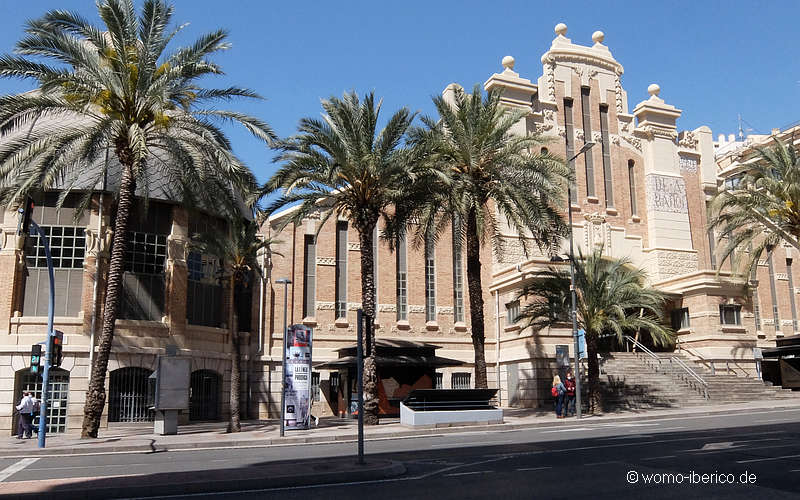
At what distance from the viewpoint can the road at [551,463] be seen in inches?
377

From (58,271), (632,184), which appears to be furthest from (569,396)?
(632,184)

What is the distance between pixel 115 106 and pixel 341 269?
1600 centimetres

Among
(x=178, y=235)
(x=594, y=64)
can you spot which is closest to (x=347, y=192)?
(x=178, y=235)

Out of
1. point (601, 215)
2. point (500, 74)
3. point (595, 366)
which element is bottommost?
point (595, 366)

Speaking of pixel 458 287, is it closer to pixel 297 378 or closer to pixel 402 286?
pixel 402 286

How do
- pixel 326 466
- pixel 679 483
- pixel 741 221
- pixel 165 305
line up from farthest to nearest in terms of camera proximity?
pixel 741 221 < pixel 165 305 < pixel 326 466 < pixel 679 483

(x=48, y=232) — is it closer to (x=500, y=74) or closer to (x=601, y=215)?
(x=500, y=74)

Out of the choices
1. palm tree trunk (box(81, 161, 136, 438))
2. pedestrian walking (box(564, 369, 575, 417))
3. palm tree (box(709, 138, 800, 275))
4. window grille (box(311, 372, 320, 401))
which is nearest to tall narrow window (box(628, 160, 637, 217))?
palm tree (box(709, 138, 800, 275))

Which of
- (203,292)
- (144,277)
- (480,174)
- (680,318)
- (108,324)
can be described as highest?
(480,174)

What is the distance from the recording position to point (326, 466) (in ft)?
40.0

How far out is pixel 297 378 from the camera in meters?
23.8

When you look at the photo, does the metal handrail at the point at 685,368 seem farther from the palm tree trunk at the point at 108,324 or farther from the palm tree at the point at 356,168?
the palm tree trunk at the point at 108,324

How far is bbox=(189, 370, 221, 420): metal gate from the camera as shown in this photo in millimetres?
29938

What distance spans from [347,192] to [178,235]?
8.09 meters
